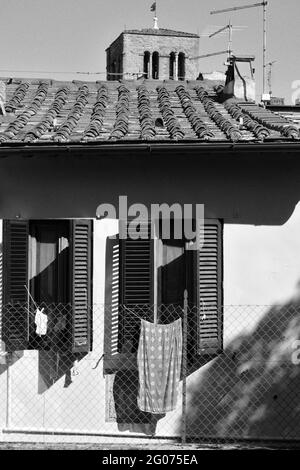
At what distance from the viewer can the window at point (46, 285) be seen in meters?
9.42

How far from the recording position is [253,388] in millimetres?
9641

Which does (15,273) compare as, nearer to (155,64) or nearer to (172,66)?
(155,64)

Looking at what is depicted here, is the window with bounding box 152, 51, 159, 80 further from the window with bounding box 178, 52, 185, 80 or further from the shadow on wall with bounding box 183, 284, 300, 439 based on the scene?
the shadow on wall with bounding box 183, 284, 300, 439

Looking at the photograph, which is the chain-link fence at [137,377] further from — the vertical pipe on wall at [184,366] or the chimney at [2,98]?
the chimney at [2,98]

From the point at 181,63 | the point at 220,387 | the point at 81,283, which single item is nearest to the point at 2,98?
the point at 81,283

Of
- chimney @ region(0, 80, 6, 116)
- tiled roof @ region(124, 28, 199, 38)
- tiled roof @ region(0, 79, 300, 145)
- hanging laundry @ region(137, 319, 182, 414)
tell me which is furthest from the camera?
tiled roof @ region(124, 28, 199, 38)

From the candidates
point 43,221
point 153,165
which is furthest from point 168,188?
point 43,221

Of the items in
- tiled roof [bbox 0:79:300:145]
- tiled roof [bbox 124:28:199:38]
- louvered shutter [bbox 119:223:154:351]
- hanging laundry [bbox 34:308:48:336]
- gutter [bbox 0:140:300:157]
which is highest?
tiled roof [bbox 124:28:199:38]

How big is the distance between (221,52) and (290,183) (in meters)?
16.4

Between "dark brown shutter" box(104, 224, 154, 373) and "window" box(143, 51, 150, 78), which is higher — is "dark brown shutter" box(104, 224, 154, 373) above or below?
below

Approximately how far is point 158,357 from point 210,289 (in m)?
1.07

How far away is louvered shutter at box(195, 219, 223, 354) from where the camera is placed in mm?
9445

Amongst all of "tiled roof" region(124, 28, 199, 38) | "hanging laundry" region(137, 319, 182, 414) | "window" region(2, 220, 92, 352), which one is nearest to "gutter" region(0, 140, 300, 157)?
"window" region(2, 220, 92, 352)

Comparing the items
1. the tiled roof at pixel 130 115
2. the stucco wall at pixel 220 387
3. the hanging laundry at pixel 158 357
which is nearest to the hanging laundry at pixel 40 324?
the stucco wall at pixel 220 387
